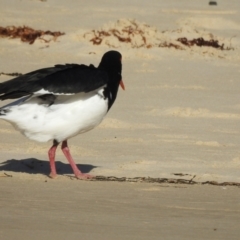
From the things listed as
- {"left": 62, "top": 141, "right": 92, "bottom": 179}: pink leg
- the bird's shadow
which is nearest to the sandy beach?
the bird's shadow

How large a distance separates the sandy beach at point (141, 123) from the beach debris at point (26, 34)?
0.13 m

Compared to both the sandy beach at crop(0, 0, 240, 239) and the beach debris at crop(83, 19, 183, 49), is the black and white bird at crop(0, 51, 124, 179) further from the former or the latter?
the beach debris at crop(83, 19, 183, 49)

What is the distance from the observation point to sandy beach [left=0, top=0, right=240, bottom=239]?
313 inches

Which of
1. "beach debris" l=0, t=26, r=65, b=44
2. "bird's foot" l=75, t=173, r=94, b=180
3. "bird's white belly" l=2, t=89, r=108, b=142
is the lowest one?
"beach debris" l=0, t=26, r=65, b=44

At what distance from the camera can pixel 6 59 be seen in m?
19.1

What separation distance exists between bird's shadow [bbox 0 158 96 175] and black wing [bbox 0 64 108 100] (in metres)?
1.02

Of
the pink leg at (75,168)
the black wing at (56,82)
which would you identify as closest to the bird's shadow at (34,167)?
the pink leg at (75,168)

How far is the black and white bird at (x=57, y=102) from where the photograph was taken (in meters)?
9.87

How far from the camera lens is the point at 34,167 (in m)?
10.8

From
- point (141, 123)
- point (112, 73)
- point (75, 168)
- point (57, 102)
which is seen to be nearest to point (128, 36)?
point (141, 123)

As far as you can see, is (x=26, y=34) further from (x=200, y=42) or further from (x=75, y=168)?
(x=75, y=168)

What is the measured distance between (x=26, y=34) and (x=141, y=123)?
302 inches

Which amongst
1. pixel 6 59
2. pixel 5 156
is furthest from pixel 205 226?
pixel 6 59

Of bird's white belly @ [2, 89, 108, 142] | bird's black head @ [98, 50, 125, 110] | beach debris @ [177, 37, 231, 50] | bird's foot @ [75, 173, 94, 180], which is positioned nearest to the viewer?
bird's white belly @ [2, 89, 108, 142]
